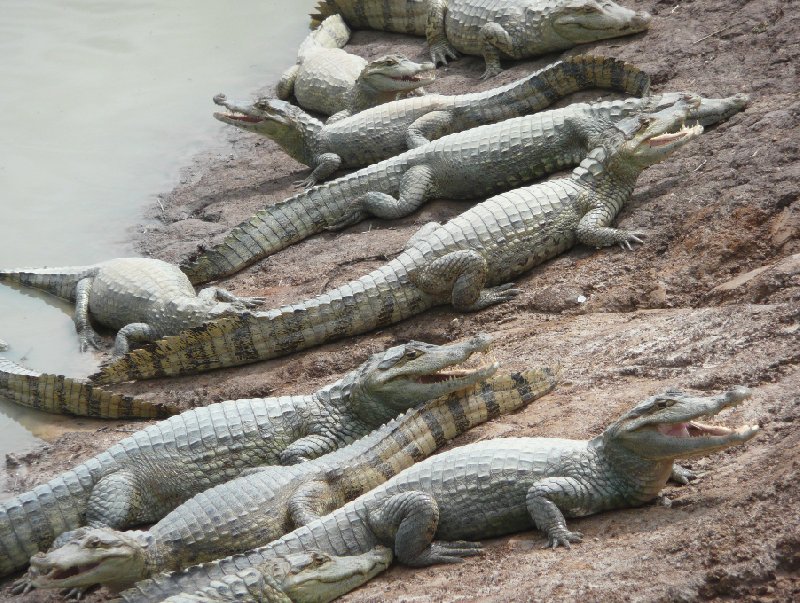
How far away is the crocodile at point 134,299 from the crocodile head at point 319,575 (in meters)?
3.39

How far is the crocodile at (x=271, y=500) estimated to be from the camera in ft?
17.8

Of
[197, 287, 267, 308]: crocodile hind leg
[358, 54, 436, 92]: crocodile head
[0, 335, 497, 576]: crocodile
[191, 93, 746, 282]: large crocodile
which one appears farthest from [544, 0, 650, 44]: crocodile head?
[0, 335, 497, 576]: crocodile

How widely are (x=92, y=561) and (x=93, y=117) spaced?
8095mm

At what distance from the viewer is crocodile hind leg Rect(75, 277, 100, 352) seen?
346 inches

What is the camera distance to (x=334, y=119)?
1156 cm

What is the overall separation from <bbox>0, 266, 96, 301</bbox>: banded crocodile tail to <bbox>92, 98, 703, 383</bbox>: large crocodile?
166cm

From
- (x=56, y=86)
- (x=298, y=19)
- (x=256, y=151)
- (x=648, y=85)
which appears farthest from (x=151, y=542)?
(x=298, y=19)

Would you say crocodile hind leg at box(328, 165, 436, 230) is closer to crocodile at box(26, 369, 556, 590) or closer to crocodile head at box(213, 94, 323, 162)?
crocodile head at box(213, 94, 323, 162)

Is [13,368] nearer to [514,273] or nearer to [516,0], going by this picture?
[514,273]

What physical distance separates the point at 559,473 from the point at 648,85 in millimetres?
5354

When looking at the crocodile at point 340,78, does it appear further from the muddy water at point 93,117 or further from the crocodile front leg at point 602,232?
the crocodile front leg at point 602,232

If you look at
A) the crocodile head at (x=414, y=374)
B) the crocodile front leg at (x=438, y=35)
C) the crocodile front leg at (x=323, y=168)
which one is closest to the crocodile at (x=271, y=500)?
the crocodile head at (x=414, y=374)

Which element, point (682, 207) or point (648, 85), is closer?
point (682, 207)

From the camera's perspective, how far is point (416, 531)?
5207 mm
